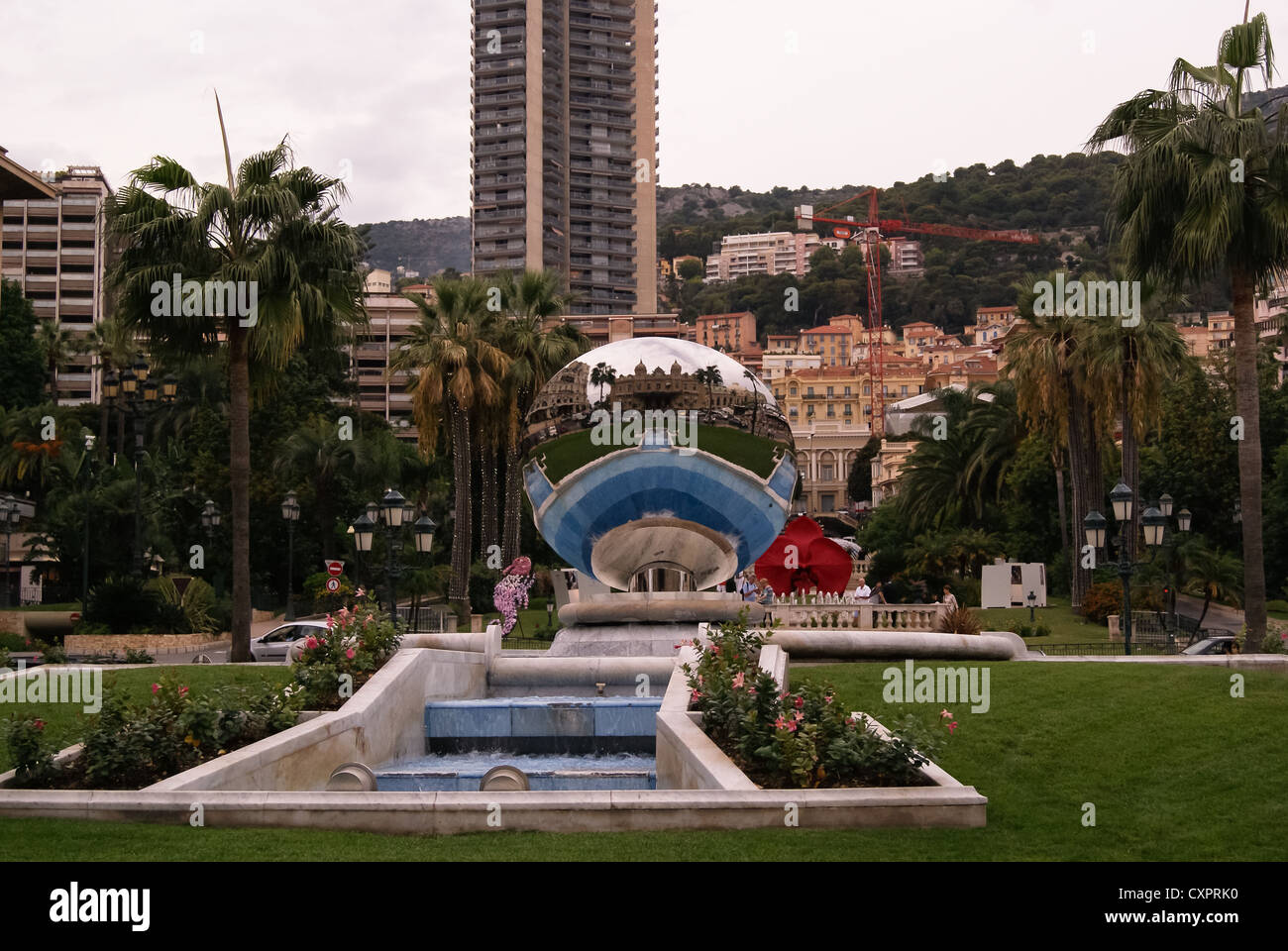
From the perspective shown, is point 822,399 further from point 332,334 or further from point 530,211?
point 332,334

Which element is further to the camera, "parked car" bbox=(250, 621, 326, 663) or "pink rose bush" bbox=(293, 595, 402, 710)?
"parked car" bbox=(250, 621, 326, 663)

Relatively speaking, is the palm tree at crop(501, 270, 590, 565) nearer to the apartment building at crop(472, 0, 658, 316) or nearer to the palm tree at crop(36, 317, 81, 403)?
the palm tree at crop(36, 317, 81, 403)

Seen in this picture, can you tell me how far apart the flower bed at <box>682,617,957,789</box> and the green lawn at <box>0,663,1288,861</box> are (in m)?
0.88

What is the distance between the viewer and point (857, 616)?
30141 mm

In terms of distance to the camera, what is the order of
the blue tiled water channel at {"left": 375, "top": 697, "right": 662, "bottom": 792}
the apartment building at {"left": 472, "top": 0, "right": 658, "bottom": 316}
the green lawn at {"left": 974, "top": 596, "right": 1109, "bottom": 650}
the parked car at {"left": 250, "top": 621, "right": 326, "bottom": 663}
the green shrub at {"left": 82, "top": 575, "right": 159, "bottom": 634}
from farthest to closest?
the apartment building at {"left": 472, "top": 0, "right": 658, "bottom": 316} < the green lawn at {"left": 974, "top": 596, "right": 1109, "bottom": 650} < the green shrub at {"left": 82, "top": 575, "right": 159, "bottom": 634} < the parked car at {"left": 250, "top": 621, "right": 326, "bottom": 663} < the blue tiled water channel at {"left": 375, "top": 697, "right": 662, "bottom": 792}

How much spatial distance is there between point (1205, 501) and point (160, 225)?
40933mm

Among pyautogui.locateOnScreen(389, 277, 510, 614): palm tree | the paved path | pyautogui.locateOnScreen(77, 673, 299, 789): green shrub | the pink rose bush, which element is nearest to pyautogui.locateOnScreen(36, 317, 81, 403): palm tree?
pyautogui.locateOnScreen(389, 277, 510, 614): palm tree

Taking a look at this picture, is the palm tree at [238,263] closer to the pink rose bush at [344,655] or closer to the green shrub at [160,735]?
the pink rose bush at [344,655]

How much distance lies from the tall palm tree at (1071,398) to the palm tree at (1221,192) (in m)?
16.5

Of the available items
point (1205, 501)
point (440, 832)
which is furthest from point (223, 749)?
point (1205, 501)

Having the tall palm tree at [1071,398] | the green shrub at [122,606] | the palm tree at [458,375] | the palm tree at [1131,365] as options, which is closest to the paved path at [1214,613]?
the palm tree at [1131,365]

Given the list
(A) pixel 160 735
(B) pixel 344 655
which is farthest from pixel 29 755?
(B) pixel 344 655

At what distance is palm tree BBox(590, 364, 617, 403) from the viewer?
25891mm

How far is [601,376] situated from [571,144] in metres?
148
